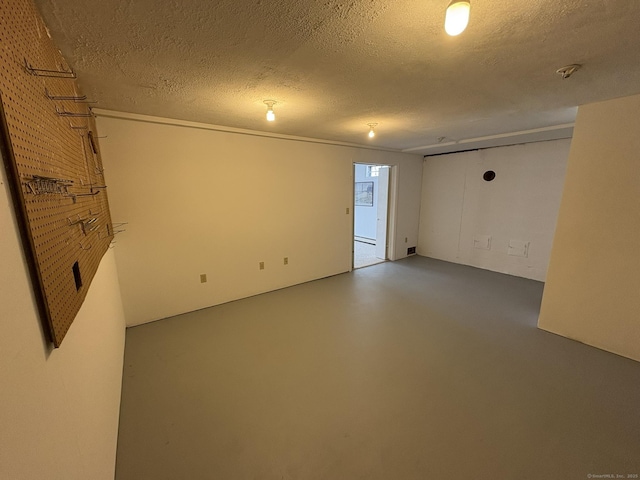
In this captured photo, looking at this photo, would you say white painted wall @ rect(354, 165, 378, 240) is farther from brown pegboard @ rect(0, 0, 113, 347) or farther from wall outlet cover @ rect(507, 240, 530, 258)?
brown pegboard @ rect(0, 0, 113, 347)

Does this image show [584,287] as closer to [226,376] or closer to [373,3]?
[373,3]

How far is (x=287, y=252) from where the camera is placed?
3.72 m

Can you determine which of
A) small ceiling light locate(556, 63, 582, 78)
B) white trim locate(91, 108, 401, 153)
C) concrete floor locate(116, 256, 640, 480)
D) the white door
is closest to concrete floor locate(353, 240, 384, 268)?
the white door

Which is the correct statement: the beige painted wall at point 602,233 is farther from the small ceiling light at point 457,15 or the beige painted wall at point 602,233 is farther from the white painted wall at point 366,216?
the white painted wall at point 366,216

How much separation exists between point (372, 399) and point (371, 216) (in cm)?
578

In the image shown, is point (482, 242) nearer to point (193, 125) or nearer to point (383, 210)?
point (383, 210)

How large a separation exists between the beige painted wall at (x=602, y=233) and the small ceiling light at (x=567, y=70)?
3.07ft

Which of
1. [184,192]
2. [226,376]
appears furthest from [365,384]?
[184,192]

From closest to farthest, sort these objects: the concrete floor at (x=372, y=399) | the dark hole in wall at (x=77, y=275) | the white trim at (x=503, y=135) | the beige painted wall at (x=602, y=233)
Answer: the dark hole in wall at (x=77, y=275), the concrete floor at (x=372, y=399), the beige painted wall at (x=602, y=233), the white trim at (x=503, y=135)

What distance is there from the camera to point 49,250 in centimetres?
77

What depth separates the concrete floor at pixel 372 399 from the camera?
1356mm

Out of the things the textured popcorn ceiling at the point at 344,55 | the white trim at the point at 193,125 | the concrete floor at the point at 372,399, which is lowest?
the concrete floor at the point at 372,399

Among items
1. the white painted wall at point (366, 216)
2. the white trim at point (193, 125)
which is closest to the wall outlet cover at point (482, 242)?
the white painted wall at point (366, 216)

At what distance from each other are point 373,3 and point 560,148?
4096 millimetres
